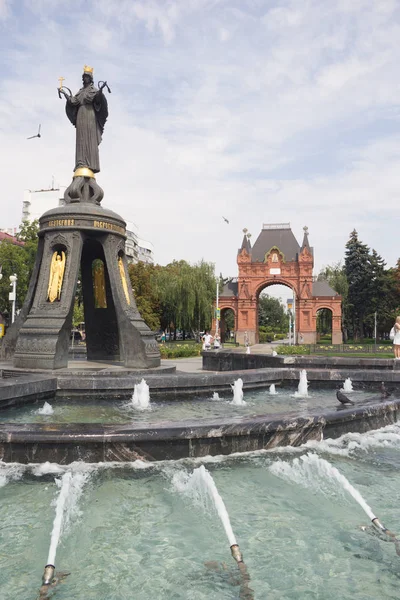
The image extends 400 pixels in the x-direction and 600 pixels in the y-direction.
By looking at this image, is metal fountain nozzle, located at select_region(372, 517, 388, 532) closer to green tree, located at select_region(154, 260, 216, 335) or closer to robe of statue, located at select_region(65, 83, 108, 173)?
robe of statue, located at select_region(65, 83, 108, 173)

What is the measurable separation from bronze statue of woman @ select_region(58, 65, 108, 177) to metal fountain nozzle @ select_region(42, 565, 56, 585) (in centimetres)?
1105

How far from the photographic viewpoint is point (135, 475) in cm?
474

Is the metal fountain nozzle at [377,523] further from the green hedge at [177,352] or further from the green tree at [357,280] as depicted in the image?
the green tree at [357,280]

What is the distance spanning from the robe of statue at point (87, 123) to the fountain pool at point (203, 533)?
966 cm

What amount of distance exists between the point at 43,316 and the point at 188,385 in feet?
12.9

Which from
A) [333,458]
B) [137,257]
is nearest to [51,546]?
[333,458]

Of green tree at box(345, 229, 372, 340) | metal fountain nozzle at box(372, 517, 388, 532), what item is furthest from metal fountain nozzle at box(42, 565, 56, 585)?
green tree at box(345, 229, 372, 340)

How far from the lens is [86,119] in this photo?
12680mm

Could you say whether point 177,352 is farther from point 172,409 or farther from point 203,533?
point 203,533

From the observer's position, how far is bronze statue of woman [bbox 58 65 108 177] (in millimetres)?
12641

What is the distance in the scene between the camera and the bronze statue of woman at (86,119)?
12641mm

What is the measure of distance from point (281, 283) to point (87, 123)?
48.5 m

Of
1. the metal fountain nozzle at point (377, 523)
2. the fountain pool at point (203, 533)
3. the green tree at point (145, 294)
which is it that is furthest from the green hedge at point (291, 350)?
the metal fountain nozzle at point (377, 523)

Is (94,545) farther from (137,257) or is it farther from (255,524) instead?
(137,257)
